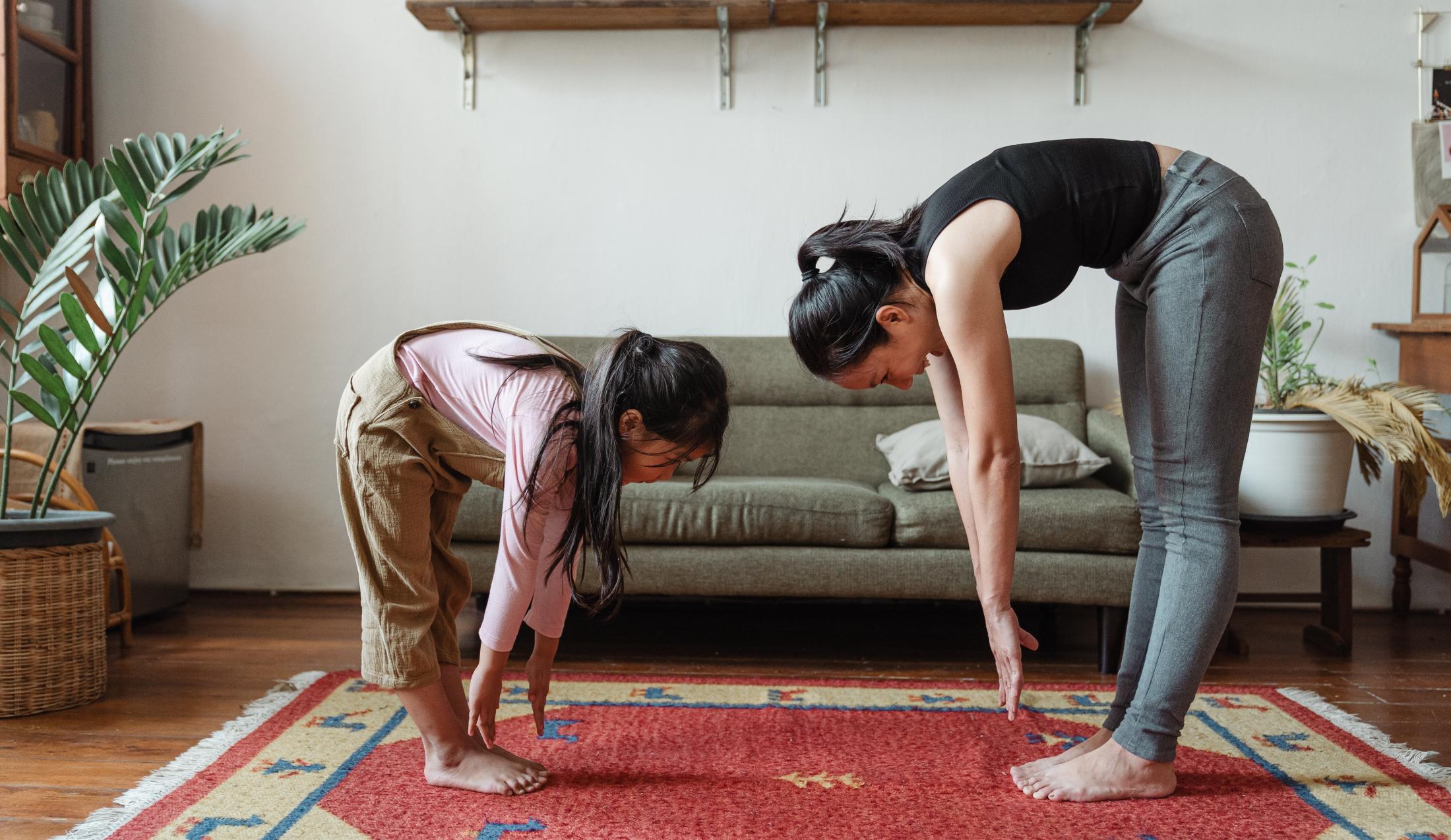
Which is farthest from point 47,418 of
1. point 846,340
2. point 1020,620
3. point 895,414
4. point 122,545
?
point 1020,620

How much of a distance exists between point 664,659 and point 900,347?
1144 millimetres

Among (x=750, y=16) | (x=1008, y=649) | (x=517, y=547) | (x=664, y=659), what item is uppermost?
(x=750, y=16)

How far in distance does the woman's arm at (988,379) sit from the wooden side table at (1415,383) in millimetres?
1876

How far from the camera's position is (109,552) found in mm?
2312

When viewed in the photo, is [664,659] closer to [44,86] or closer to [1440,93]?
[44,86]

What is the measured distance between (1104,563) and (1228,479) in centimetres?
80

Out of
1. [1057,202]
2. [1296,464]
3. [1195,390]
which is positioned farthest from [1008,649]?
[1296,464]

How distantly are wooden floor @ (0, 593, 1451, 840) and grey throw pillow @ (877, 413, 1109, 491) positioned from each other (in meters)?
0.39

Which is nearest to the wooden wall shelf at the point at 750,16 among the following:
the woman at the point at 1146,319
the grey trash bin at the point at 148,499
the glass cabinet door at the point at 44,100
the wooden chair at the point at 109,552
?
the glass cabinet door at the point at 44,100

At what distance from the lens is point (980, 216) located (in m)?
1.23

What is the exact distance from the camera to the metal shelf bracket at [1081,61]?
280 cm

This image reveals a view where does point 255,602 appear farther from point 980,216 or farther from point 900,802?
point 980,216

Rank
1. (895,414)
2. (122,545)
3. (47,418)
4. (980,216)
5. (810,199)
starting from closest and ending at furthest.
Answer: (980,216) → (47,418) → (122,545) → (895,414) → (810,199)

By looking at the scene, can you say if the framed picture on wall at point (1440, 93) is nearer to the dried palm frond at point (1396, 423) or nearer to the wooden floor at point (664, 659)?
the dried palm frond at point (1396, 423)
